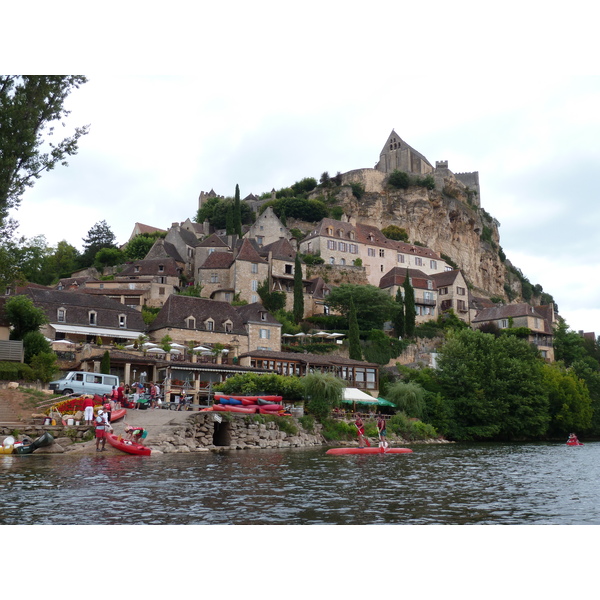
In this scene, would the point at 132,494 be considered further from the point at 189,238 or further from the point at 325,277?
the point at 189,238

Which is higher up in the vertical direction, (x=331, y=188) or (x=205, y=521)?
(x=331, y=188)

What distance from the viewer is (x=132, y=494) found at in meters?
14.4

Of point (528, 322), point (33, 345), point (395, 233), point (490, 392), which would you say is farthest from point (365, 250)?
point (33, 345)

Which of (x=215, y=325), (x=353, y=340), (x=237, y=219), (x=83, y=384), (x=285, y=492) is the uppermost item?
(x=237, y=219)

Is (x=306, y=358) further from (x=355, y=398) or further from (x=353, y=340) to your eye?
(x=353, y=340)

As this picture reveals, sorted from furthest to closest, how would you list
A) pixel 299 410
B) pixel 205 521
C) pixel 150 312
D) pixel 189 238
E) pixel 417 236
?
pixel 417 236, pixel 189 238, pixel 150 312, pixel 299 410, pixel 205 521

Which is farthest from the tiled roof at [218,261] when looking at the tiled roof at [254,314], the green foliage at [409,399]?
the green foliage at [409,399]

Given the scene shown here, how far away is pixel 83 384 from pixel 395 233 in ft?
231

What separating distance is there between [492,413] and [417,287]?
31.6m

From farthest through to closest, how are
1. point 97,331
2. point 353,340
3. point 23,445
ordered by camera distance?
point 353,340, point 97,331, point 23,445

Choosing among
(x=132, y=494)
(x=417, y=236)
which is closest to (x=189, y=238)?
(x=417, y=236)

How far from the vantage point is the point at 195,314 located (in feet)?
176

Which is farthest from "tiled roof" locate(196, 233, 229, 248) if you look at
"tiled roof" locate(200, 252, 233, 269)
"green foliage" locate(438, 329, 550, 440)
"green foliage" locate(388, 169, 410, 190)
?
"green foliage" locate(388, 169, 410, 190)

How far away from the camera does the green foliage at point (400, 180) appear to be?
103887 mm
